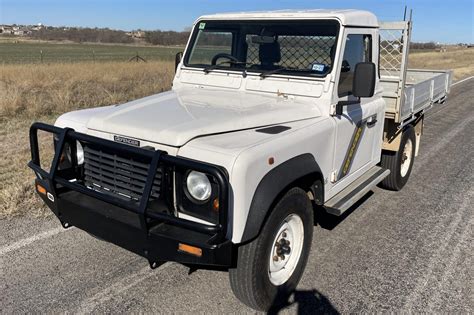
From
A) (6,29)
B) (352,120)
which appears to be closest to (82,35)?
(6,29)

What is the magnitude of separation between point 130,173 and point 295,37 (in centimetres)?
211

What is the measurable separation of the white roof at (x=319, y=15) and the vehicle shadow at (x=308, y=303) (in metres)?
2.30

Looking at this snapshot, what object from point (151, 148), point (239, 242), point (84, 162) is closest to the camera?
point (239, 242)

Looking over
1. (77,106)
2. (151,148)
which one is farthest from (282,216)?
(77,106)

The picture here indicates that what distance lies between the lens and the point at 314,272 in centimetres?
361

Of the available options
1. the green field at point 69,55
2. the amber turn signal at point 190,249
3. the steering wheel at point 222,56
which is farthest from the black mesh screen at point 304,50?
the green field at point 69,55

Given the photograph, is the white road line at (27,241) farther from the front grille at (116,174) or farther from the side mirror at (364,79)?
the side mirror at (364,79)

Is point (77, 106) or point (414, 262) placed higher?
point (77, 106)

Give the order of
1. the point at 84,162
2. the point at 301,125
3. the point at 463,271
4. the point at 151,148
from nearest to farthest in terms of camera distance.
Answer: the point at 151,148 → the point at 84,162 → the point at 301,125 → the point at 463,271

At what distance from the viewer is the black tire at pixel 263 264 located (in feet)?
8.97

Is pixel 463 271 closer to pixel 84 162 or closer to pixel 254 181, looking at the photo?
pixel 254 181

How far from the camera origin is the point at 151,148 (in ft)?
9.01

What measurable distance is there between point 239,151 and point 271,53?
1.85 meters

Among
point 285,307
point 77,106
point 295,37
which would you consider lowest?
point 285,307
